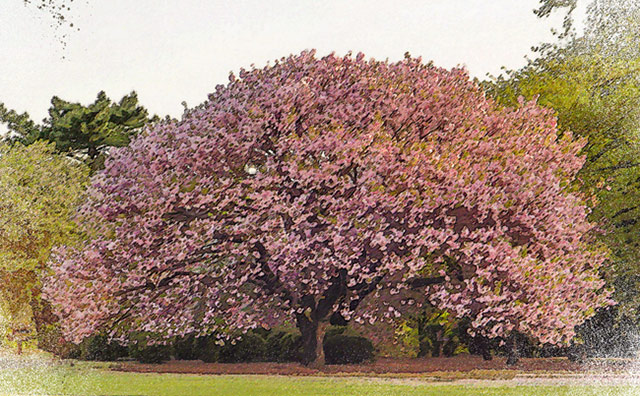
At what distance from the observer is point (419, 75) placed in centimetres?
2564

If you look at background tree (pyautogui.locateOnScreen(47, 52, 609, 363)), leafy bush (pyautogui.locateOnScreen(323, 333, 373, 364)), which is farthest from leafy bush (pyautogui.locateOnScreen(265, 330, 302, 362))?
background tree (pyautogui.locateOnScreen(47, 52, 609, 363))

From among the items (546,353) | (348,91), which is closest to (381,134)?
(348,91)

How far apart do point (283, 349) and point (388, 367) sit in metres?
5.16

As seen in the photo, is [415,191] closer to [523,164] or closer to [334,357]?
[523,164]

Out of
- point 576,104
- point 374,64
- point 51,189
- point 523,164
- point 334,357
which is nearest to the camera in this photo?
point 523,164

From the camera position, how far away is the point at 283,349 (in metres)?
30.5

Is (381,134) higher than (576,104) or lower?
lower

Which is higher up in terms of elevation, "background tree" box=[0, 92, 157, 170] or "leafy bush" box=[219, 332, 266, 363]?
"background tree" box=[0, 92, 157, 170]

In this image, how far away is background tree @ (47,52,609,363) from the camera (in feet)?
75.7

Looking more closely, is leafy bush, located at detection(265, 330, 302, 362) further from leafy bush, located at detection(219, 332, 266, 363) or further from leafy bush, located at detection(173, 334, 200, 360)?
leafy bush, located at detection(173, 334, 200, 360)

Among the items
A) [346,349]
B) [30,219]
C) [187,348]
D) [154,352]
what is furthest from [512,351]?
[30,219]

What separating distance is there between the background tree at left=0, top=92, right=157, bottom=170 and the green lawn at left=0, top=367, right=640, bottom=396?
23300 millimetres

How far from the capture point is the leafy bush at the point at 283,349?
99.8 feet

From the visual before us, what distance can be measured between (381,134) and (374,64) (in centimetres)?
360
